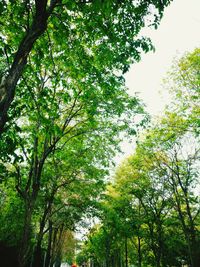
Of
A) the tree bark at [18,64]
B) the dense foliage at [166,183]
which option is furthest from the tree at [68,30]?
the dense foliage at [166,183]

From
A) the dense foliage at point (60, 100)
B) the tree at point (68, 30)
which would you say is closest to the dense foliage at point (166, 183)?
the dense foliage at point (60, 100)

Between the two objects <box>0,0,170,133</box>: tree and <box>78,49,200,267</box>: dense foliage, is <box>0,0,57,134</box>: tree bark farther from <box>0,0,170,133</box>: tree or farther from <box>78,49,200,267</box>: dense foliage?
<box>78,49,200,267</box>: dense foliage

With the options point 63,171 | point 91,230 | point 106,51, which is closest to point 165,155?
point 91,230

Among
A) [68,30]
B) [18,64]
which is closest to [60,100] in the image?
[68,30]

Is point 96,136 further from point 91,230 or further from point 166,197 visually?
point 166,197

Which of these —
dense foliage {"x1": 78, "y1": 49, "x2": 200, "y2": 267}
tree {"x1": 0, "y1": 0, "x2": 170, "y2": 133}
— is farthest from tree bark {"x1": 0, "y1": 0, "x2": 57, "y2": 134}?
dense foliage {"x1": 78, "y1": 49, "x2": 200, "y2": 267}

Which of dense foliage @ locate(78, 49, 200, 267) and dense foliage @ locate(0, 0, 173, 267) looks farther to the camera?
dense foliage @ locate(78, 49, 200, 267)

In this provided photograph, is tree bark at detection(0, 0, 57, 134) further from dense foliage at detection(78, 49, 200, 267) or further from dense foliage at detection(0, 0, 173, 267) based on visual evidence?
dense foliage at detection(78, 49, 200, 267)

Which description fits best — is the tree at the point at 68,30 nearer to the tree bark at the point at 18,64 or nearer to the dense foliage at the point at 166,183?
the tree bark at the point at 18,64

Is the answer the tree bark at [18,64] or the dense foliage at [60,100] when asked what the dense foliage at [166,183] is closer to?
the dense foliage at [60,100]

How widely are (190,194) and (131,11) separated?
73.4 ft

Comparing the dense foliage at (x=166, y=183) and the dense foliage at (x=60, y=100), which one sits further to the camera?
the dense foliage at (x=166, y=183)

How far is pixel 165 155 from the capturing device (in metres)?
24.4

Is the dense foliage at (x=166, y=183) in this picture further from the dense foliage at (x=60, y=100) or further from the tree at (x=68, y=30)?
the tree at (x=68, y=30)
